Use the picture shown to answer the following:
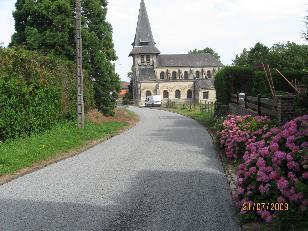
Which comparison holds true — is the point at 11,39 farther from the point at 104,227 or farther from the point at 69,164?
the point at 104,227

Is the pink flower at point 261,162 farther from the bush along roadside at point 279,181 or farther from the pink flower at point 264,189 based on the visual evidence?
the pink flower at point 264,189

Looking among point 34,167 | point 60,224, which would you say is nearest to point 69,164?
point 34,167

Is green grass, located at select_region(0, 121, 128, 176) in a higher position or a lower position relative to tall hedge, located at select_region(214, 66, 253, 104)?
lower

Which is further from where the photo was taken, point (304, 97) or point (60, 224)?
point (304, 97)

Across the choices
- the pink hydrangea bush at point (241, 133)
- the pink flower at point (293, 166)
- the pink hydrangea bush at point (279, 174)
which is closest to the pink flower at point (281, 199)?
the pink hydrangea bush at point (279, 174)

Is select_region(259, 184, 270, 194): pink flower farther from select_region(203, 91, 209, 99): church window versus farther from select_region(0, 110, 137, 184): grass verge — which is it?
select_region(203, 91, 209, 99): church window

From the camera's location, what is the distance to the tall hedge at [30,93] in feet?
48.4

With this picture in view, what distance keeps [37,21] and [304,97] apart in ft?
75.3

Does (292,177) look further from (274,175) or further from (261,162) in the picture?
(261,162)

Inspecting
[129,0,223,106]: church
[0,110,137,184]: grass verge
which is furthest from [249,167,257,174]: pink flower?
[129,0,223,106]: church

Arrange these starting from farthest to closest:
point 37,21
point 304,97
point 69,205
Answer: point 37,21, point 304,97, point 69,205

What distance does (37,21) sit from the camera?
91.1 feet

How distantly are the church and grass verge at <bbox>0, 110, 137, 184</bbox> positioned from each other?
2520 inches

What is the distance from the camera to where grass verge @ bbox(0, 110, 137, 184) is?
1175 cm
